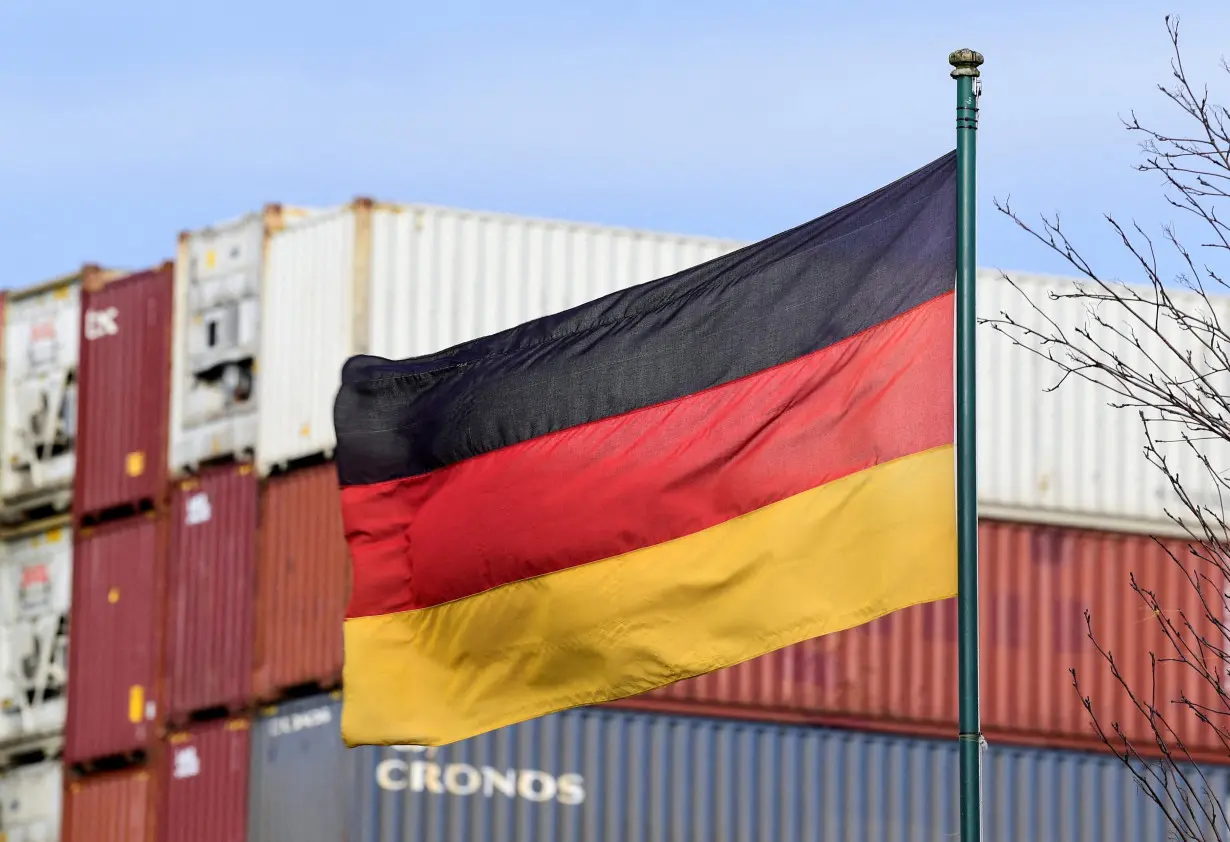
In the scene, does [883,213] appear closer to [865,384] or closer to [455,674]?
[865,384]

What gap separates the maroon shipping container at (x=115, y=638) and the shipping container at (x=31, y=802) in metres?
0.53

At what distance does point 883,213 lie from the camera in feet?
35.5

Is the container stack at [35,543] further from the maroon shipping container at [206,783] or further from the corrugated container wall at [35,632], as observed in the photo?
the maroon shipping container at [206,783]

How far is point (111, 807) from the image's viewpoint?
2900cm

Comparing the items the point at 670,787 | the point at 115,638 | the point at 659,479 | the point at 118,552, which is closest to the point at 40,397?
the point at 118,552

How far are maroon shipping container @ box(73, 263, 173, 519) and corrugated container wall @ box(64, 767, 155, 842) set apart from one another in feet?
10.8

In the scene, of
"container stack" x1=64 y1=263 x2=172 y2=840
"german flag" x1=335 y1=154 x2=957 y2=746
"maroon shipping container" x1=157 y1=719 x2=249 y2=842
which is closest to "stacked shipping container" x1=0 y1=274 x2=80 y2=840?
"container stack" x1=64 y1=263 x2=172 y2=840

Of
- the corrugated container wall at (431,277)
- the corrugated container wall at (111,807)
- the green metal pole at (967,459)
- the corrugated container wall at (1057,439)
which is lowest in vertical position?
the corrugated container wall at (111,807)

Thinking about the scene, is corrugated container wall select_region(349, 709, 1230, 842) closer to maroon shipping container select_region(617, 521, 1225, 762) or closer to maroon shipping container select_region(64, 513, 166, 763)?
maroon shipping container select_region(617, 521, 1225, 762)

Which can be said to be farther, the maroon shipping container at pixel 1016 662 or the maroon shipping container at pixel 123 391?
the maroon shipping container at pixel 123 391

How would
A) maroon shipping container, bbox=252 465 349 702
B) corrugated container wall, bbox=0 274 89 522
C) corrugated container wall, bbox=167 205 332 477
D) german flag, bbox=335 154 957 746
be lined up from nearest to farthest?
german flag, bbox=335 154 957 746
maroon shipping container, bbox=252 465 349 702
corrugated container wall, bbox=167 205 332 477
corrugated container wall, bbox=0 274 89 522

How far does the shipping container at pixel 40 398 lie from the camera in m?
31.5

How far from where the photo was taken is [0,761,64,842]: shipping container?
30.1 metres

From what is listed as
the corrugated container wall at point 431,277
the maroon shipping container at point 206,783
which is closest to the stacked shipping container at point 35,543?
the maroon shipping container at point 206,783
